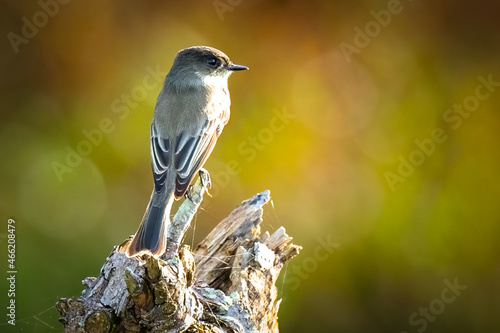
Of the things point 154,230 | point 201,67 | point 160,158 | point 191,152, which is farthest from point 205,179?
point 201,67

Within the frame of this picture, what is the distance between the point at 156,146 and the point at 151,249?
115cm

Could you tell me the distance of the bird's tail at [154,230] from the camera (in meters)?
4.59

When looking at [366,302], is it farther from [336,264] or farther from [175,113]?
[175,113]

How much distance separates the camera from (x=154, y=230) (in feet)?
15.6

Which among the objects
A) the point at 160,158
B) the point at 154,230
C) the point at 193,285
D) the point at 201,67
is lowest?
the point at 193,285

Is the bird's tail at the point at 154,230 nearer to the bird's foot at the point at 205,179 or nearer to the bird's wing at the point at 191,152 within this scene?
the bird's wing at the point at 191,152

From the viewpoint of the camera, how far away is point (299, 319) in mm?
7125

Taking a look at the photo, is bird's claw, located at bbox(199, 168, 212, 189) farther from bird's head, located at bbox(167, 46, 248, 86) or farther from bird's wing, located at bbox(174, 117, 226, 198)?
bird's head, located at bbox(167, 46, 248, 86)

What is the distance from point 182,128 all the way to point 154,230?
109 centimetres

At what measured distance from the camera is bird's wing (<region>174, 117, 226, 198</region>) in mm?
5189

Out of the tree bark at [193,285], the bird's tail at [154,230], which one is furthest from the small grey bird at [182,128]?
the tree bark at [193,285]

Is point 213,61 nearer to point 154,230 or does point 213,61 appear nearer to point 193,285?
point 154,230

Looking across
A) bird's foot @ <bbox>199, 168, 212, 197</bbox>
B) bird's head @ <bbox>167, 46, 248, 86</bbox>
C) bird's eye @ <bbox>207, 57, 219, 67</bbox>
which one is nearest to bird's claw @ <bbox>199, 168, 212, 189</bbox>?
bird's foot @ <bbox>199, 168, 212, 197</bbox>

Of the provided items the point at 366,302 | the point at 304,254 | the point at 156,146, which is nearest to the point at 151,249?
the point at 156,146
